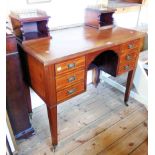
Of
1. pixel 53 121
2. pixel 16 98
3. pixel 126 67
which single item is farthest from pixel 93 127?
pixel 16 98

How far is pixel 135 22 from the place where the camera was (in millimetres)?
2545

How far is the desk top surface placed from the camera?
1096mm

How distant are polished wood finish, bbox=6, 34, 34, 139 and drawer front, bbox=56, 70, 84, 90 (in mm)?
302

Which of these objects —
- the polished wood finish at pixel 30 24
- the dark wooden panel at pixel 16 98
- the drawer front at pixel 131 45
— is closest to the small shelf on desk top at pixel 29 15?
the polished wood finish at pixel 30 24

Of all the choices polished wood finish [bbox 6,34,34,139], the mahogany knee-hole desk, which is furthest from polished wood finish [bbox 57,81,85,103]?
polished wood finish [bbox 6,34,34,139]

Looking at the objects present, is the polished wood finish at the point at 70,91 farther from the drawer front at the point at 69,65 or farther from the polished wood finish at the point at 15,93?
the polished wood finish at the point at 15,93

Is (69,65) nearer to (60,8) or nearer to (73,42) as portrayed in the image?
(73,42)

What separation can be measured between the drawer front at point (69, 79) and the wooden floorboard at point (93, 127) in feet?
1.95

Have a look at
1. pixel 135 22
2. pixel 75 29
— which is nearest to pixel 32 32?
pixel 75 29

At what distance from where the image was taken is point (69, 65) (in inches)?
45.2

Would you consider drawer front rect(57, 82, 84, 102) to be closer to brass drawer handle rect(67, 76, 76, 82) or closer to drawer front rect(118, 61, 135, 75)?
brass drawer handle rect(67, 76, 76, 82)

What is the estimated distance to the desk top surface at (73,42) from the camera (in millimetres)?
1096

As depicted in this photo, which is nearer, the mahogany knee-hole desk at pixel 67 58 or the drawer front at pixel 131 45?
the mahogany knee-hole desk at pixel 67 58

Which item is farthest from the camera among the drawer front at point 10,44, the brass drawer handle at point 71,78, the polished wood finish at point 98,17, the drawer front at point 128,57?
the polished wood finish at point 98,17
